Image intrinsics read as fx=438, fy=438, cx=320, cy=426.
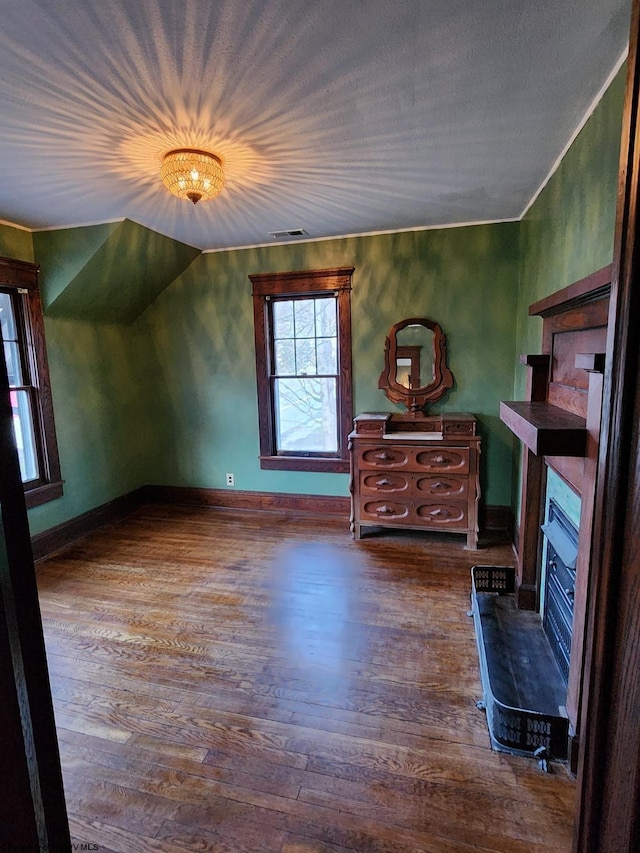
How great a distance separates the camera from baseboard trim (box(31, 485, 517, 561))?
3.59 m

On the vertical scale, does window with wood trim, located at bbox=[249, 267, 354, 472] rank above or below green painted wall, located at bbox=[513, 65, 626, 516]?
below

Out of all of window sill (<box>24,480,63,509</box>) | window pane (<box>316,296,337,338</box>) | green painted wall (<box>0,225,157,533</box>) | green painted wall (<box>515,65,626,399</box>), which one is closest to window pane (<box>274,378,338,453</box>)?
window pane (<box>316,296,337,338</box>)

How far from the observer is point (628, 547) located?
0.66 m

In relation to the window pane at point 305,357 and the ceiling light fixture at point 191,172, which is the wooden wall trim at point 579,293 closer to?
the ceiling light fixture at point 191,172

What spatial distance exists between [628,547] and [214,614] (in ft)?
7.94

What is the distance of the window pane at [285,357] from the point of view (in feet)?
13.4

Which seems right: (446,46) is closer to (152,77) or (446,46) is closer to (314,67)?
(314,67)

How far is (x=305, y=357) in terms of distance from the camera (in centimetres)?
404

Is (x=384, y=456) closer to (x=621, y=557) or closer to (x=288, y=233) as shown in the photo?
(x=288, y=233)

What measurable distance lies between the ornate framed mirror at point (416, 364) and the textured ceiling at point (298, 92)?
1163 millimetres

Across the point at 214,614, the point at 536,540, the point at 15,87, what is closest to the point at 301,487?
the point at 214,614

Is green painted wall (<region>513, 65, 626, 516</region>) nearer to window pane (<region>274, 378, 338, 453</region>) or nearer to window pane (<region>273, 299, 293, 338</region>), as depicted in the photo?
window pane (<region>274, 378, 338, 453</region>)

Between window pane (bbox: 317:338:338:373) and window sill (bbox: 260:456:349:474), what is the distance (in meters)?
0.83

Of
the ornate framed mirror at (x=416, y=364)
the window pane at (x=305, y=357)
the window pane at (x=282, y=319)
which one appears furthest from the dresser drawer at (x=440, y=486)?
the window pane at (x=282, y=319)
